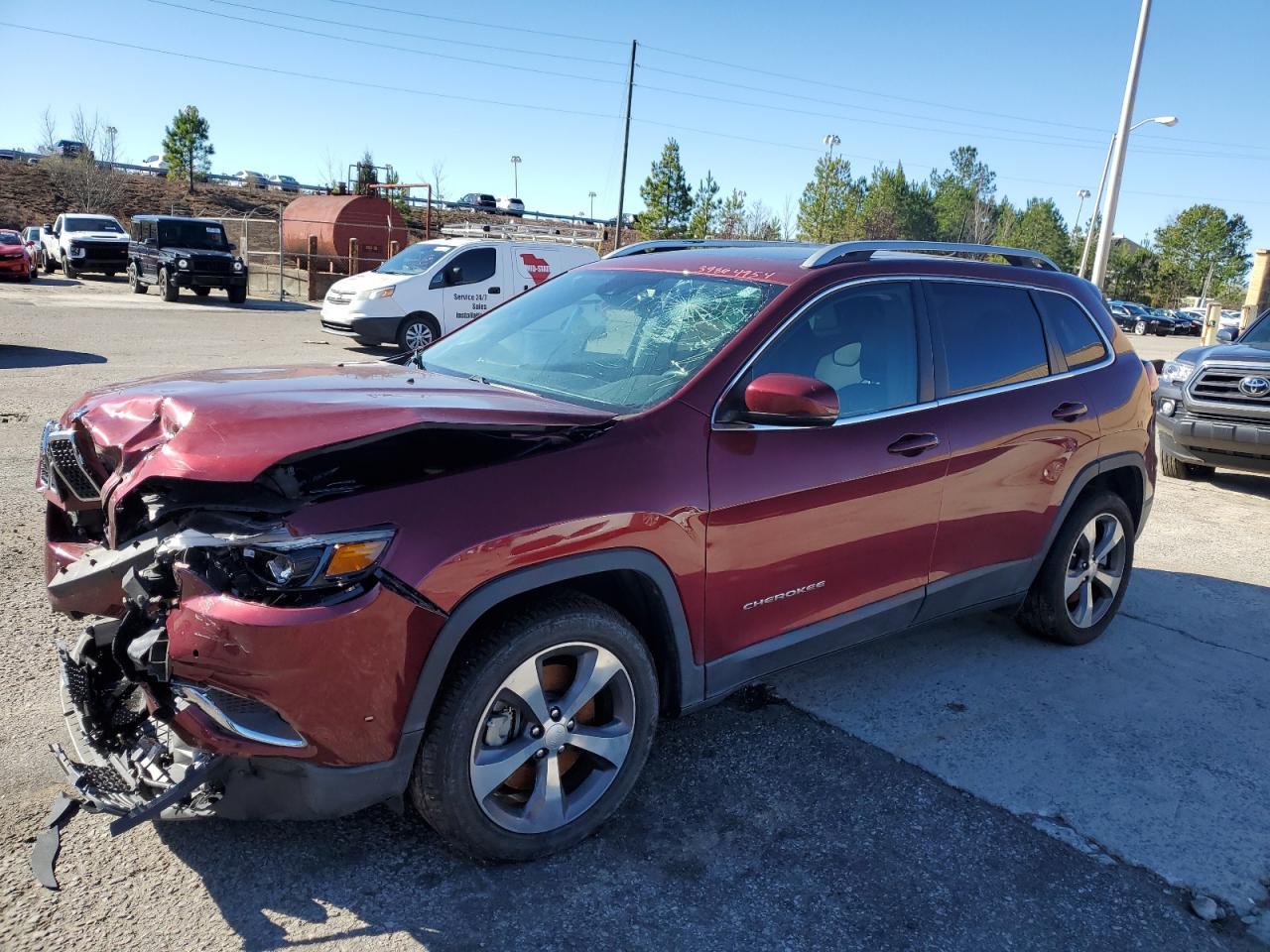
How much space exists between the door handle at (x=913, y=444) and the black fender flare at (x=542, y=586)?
3.72ft

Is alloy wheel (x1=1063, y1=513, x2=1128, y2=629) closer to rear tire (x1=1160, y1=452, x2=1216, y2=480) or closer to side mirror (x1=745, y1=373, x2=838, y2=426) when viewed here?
side mirror (x1=745, y1=373, x2=838, y2=426)

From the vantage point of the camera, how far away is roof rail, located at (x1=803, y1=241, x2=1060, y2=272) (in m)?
3.50

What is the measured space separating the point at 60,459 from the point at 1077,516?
425 cm

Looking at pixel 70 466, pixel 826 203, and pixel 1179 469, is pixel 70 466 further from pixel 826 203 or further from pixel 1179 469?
pixel 826 203

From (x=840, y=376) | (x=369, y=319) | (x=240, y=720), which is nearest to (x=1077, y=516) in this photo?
(x=840, y=376)

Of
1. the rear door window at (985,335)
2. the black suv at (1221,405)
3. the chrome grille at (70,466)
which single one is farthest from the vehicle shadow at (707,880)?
the black suv at (1221,405)

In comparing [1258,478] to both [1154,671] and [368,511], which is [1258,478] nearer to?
[1154,671]

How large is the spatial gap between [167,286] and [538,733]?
22.7 metres

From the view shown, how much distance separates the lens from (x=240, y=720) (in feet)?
7.30

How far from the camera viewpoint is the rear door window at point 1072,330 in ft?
14.3

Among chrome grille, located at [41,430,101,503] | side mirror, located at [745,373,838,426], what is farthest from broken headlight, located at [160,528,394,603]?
side mirror, located at [745,373,838,426]

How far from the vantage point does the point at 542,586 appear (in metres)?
2.60

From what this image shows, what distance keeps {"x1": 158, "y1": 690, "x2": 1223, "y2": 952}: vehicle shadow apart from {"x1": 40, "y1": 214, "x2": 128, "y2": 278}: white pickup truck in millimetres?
29318

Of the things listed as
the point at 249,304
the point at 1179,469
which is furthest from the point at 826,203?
the point at 1179,469
